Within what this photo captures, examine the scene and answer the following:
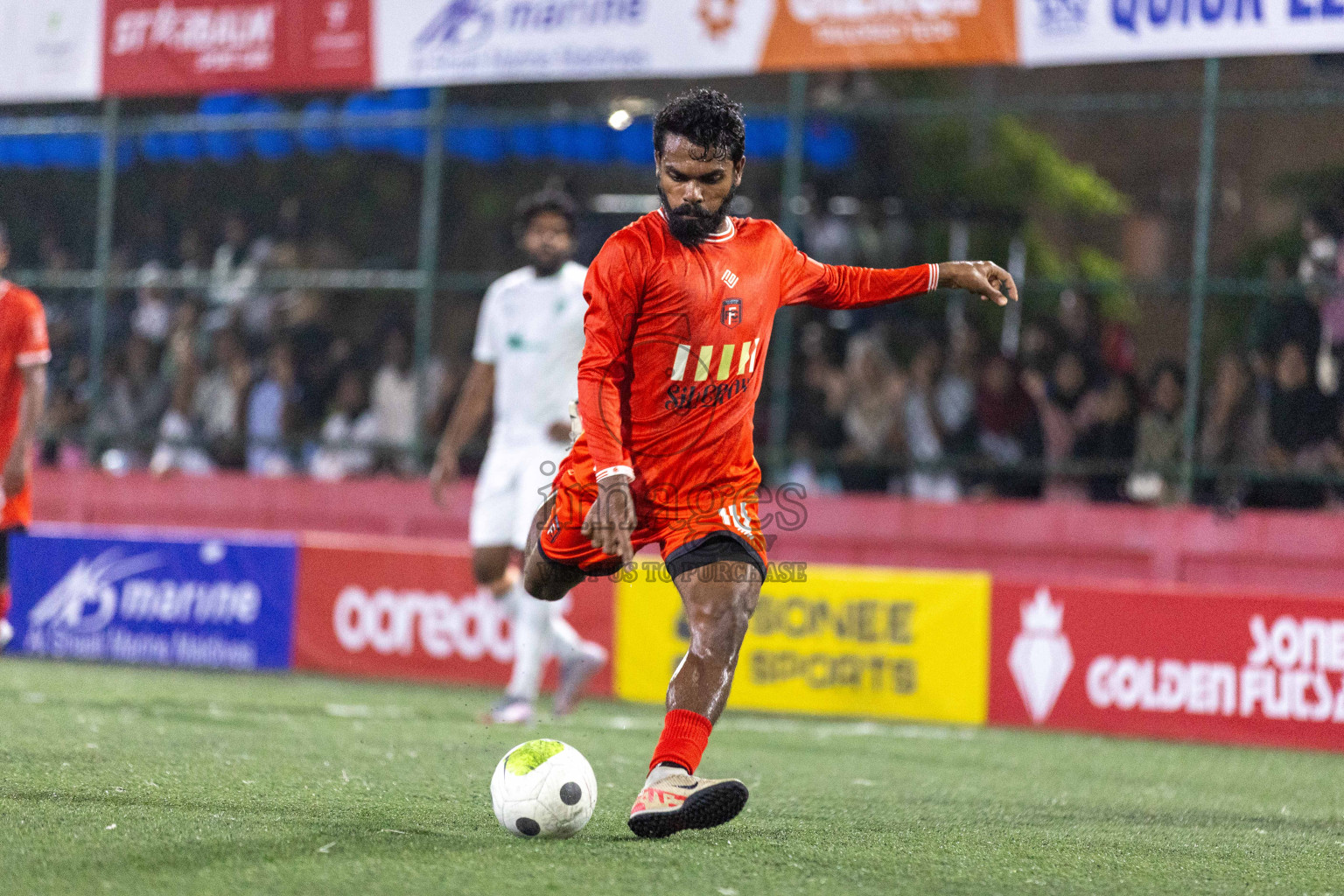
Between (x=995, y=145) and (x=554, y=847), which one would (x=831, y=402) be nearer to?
(x=554, y=847)

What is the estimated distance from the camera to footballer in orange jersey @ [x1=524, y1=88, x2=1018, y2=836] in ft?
16.5

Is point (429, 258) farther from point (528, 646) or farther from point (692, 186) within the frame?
point (692, 186)

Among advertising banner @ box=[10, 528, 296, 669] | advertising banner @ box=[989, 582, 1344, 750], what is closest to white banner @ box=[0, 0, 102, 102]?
advertising banner @ box=[10, 528, 296, 669]

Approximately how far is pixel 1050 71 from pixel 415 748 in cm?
2095

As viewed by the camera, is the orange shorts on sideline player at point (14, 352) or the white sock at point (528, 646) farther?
the white sock at point (528, 646)

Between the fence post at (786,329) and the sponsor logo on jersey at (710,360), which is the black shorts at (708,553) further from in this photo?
the fence post at (786,329)

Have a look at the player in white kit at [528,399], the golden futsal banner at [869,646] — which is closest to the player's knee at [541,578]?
the player in white kit at [528,399]

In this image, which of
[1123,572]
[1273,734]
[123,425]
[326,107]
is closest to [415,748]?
[1273,734]

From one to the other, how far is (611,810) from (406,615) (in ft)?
19.6

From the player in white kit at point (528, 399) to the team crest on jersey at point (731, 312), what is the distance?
3351mm

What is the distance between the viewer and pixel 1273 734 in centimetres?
942

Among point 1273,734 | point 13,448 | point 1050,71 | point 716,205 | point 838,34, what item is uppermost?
point 1050,71

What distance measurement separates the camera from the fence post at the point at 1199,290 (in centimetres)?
1137

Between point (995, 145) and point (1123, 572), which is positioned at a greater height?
point (995, 145)
